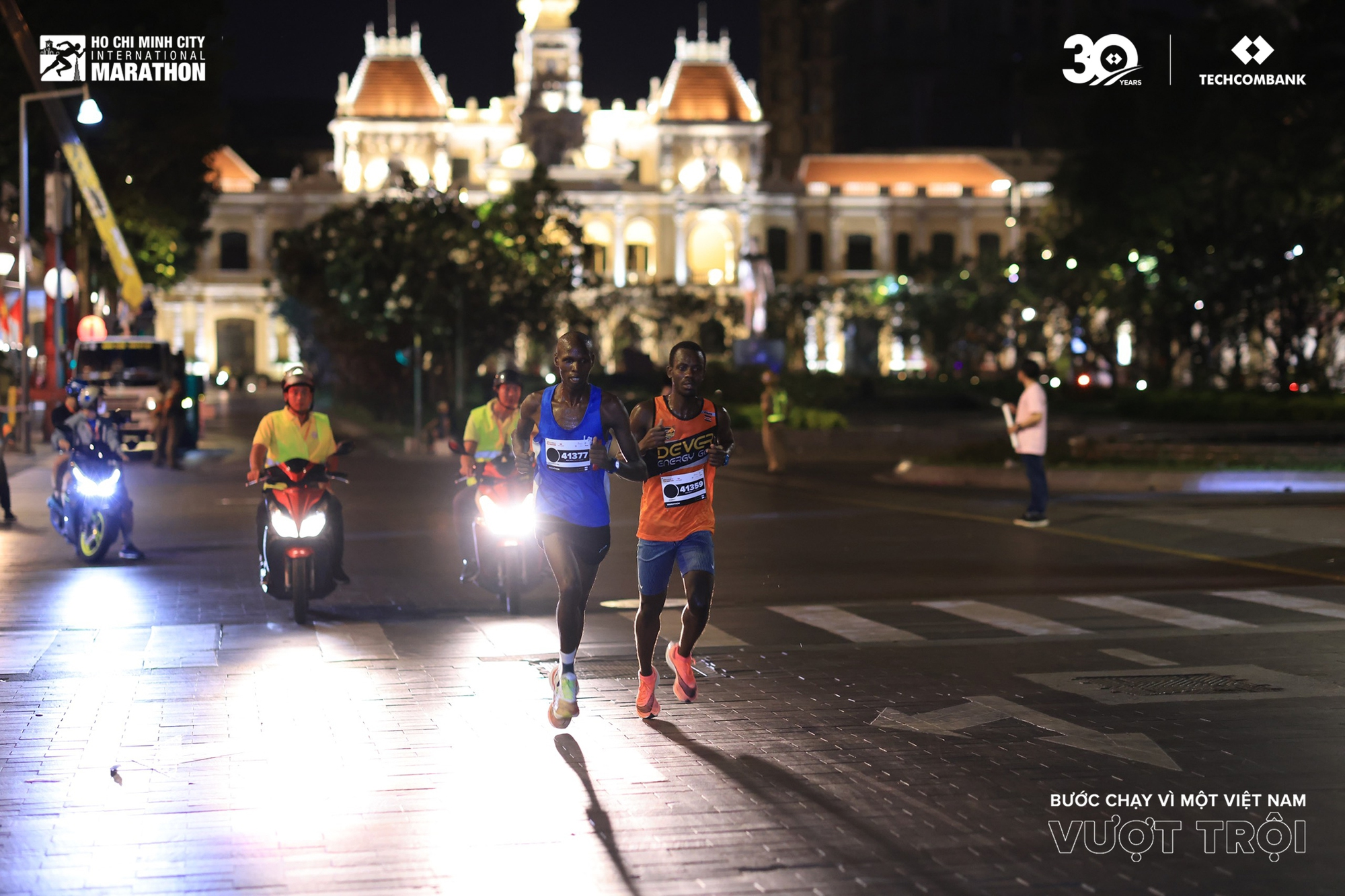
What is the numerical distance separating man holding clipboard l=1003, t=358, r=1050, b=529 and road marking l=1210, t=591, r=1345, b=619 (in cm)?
484

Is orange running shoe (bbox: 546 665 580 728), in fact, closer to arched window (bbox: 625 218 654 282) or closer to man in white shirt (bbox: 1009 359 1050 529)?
man in white shirt (bbox: 1009 359 1050 529)

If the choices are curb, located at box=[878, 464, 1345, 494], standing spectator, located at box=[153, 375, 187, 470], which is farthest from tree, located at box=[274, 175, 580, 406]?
curb, located at box=[878, 464, 1345, 494]

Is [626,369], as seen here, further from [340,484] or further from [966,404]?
[340,484]

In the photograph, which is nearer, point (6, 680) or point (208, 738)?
Result: point (208, 738)

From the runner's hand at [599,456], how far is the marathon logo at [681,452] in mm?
252

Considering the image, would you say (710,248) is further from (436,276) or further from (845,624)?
(845,624)

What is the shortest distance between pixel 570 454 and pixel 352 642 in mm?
3215

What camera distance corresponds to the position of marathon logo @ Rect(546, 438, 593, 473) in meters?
7.85

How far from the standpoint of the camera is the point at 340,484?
24062mm

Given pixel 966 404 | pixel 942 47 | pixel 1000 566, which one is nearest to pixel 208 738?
pixel 1000 566

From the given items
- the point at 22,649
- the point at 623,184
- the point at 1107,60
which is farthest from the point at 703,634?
the point at 623,184

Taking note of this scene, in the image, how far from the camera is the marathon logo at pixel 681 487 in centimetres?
798

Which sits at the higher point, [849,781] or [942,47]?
[942,47]

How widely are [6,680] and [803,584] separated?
621 centimetres
